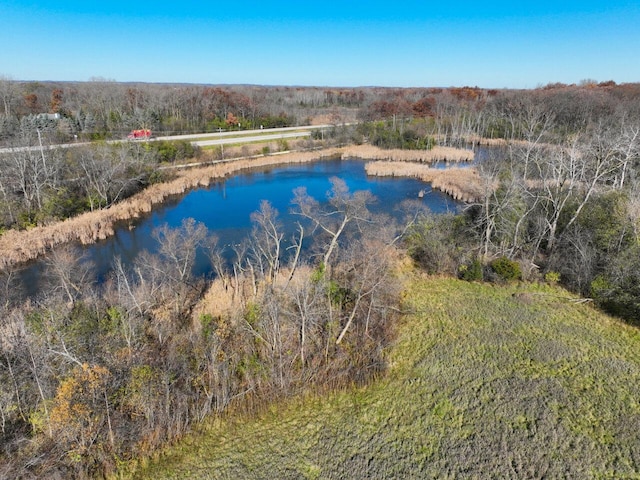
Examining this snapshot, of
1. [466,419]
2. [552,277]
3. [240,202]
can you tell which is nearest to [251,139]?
[240,202]

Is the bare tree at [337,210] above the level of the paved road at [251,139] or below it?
below

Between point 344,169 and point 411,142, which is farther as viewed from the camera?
point 411,142

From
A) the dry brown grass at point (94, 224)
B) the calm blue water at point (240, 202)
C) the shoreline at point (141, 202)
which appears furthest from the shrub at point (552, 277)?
the dry brown grass at point (94, 224)

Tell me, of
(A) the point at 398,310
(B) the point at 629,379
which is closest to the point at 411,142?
(A) the point at 398,310

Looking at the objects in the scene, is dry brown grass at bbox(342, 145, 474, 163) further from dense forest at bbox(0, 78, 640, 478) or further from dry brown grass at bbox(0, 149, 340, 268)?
dense forest at bbox(0, 78, 640, 478)

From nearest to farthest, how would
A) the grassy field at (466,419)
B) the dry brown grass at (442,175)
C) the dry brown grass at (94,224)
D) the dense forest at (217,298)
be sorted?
the grassy field at (466,419), the dense forest at (217,298), the dry brown grass at (94,224), the dry brown grass at (442,175)

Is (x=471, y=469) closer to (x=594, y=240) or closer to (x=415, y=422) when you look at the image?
(x=415, y=422)

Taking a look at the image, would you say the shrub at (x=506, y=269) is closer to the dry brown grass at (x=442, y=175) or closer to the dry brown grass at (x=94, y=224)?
the dry brown grass at (x=442, y=175)

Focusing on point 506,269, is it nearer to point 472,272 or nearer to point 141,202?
point 472,272
